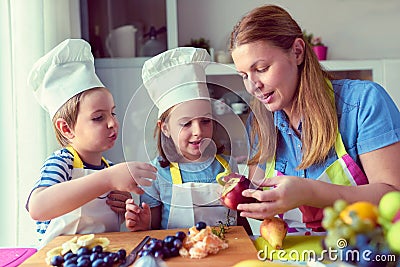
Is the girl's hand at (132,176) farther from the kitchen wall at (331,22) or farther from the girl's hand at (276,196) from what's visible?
the kitchen wall at (331,22)

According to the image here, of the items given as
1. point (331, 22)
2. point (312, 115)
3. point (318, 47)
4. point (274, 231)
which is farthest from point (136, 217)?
point (331, 22)

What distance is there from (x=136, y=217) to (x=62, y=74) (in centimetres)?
36

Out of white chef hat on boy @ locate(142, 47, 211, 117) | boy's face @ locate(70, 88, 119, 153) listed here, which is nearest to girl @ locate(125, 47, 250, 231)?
white chef hat on boy @ locate(142, 47, 211, 117)

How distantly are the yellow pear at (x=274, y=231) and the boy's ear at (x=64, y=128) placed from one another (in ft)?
1.68

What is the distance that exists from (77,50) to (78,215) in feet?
1.18

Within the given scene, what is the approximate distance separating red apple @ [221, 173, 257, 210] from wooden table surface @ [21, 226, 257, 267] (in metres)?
0.07

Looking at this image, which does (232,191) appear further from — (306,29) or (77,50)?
(306,29)

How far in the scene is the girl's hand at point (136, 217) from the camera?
108 cm

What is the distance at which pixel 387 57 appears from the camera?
2.95 meters

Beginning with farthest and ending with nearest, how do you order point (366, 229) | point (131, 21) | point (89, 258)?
1. point (131, 21)
2. point (89, 258)
3. point (366, 229)

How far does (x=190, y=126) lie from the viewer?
2.90ft

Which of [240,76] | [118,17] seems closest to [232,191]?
[240,76]

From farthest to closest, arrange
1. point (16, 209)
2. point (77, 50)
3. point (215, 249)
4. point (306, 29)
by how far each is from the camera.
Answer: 1. point (306, 29)
2. point (16, 209)
3. point (77, 50)
4. point (215, 249)

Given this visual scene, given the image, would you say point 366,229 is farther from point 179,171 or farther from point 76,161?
point 76,161
